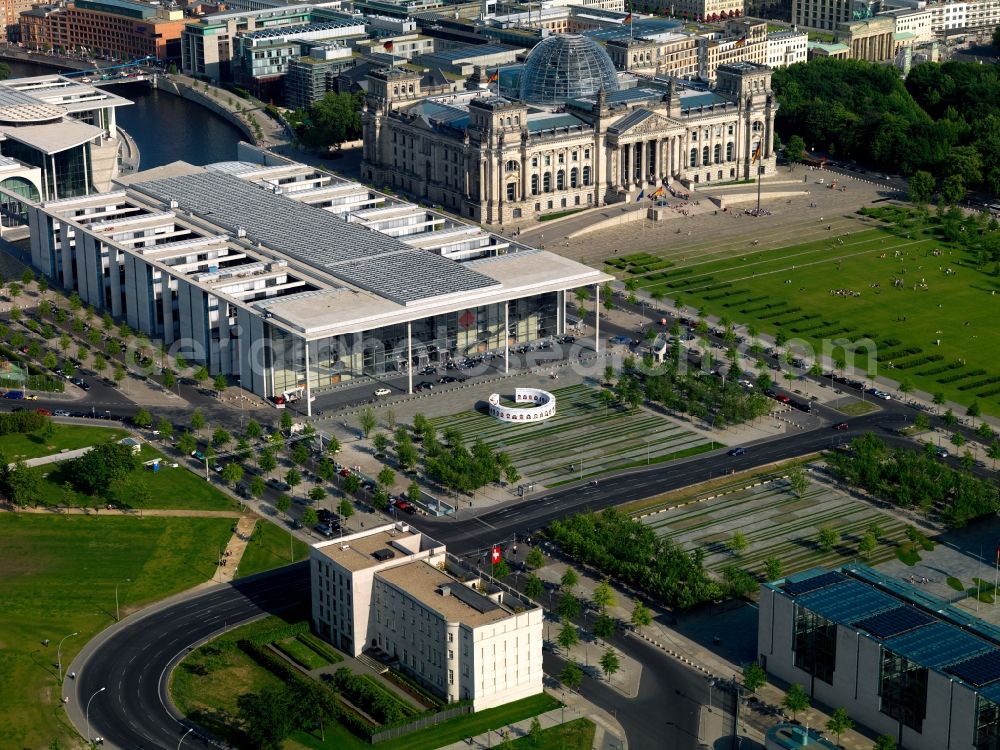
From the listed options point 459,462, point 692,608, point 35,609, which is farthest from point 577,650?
point 35,609

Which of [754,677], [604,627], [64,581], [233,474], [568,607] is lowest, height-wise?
[754,677]

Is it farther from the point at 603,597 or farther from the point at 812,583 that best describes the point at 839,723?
the point at 603,597

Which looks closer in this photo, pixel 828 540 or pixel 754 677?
pixel 754 677

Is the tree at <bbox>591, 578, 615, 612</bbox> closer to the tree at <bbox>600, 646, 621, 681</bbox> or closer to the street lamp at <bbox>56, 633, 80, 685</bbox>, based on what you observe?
the tree at <bbox>600, 646, 621, 681</bbox>

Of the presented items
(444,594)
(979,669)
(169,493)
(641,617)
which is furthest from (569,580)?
(169,493)

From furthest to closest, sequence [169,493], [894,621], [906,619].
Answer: [169,493] < [906,619] < [894,621]

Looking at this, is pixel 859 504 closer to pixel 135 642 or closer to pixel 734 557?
pixel 734 557
